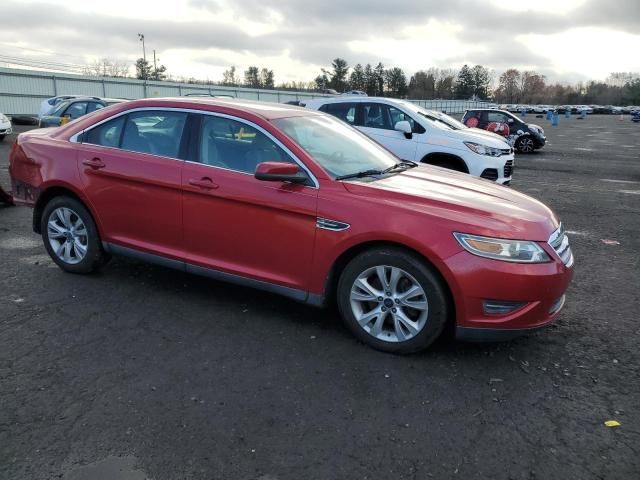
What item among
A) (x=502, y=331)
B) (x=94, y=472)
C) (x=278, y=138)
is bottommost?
(x=94, y=472)

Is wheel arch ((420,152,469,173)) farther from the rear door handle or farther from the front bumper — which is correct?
the rear door handle

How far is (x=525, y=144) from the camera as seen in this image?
Result: 1973 cm

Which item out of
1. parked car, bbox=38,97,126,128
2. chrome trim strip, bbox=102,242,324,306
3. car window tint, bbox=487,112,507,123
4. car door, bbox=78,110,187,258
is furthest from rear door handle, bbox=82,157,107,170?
car window tint, bbox=487,112,507,123

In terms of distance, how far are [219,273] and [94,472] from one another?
1915mm

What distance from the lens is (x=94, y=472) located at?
250 cm

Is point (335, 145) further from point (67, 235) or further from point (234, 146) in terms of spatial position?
point (67, 235)

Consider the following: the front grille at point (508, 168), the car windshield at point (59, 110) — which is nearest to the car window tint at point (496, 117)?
the front grille at point (508, 168)

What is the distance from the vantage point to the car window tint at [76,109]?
54.0 ft

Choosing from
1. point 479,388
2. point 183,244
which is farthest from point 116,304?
point 479,388

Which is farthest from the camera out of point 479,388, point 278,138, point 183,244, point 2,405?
point 183,244

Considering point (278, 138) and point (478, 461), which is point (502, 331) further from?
point (278, 138)

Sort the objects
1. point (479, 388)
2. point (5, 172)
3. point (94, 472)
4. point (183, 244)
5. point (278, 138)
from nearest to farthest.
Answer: point (94, 472) < point (479, 388) < point (278, 138) < point (183, 244) < point (5, 172)

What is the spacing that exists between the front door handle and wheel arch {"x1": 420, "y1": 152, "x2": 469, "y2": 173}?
6056 millimetres

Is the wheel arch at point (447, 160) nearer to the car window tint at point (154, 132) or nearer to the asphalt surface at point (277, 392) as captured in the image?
the asphalt surface at point (277, 392)
